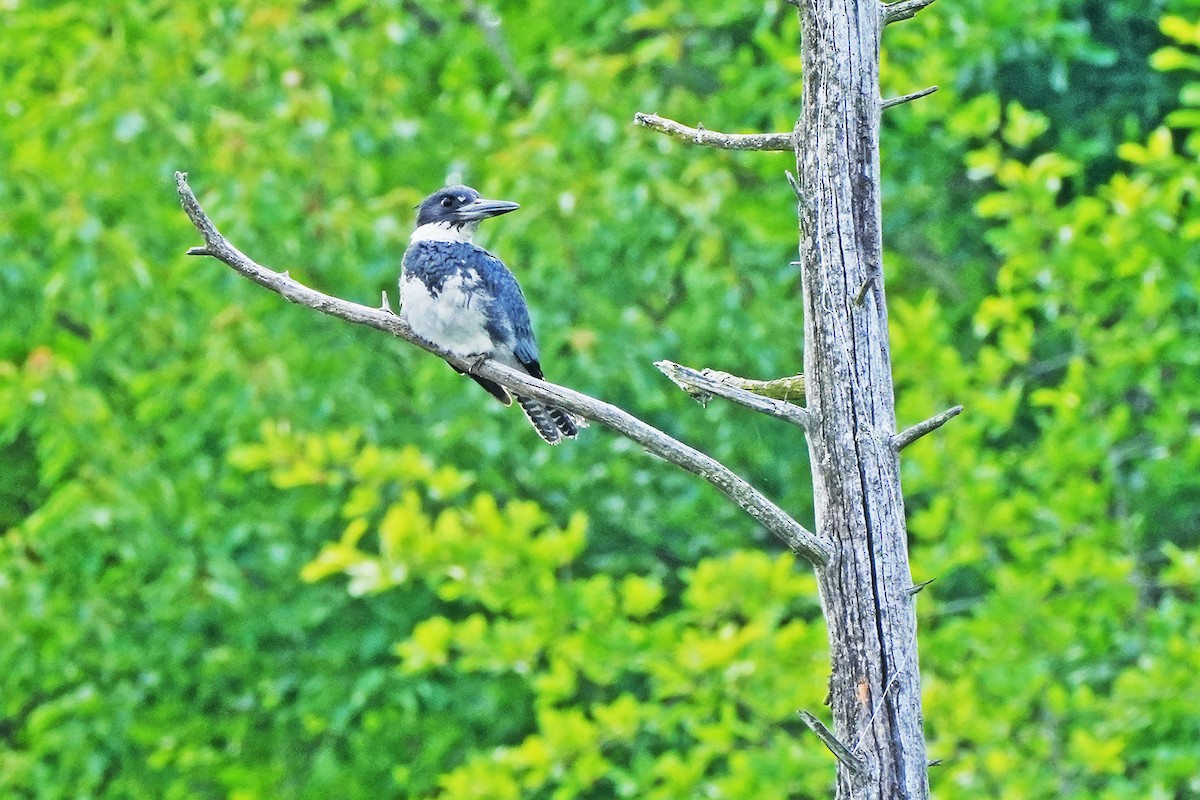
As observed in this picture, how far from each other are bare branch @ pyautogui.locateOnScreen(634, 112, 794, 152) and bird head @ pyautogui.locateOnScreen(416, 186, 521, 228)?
7.76 feet

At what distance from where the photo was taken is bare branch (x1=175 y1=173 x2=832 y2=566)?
2.99 m

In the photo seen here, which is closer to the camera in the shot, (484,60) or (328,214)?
(328,214)

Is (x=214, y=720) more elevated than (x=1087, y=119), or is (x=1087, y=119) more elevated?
(x=1087, y=119)

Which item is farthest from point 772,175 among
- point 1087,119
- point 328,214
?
point 328,214

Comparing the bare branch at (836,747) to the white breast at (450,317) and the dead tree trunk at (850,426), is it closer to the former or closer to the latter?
the dead tree trunk at (850,426)

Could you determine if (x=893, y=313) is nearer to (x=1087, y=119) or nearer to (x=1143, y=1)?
(x=1087, y=119)

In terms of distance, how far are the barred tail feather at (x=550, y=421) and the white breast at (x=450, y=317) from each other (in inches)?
15.9

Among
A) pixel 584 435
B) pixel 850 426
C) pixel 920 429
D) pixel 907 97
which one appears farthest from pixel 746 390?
pixel 584 435

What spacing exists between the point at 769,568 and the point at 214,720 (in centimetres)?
325

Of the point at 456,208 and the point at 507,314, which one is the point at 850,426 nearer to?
the point at 507,314

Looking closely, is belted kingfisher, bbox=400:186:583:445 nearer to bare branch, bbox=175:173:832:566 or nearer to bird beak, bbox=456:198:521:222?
bird beak, bbox=456:198:521:222

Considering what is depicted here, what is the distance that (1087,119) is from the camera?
25.6ft

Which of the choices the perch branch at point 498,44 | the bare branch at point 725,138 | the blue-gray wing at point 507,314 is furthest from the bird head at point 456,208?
the perch branch at point 498,44

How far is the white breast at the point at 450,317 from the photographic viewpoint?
5.38 m
